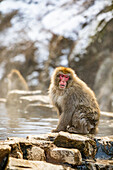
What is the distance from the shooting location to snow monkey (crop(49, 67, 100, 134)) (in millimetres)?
4648

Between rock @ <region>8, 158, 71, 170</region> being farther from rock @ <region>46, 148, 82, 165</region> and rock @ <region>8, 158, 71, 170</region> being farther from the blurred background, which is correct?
the blurred background

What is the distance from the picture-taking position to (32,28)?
17578mm

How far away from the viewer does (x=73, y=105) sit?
15.4 feet

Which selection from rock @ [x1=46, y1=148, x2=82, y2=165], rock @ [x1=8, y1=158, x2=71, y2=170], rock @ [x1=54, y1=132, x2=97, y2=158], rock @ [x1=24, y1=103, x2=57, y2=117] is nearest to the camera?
rock @ [x1=8, y1=158, x2=71, y2=170]

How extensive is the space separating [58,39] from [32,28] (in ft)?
11.5

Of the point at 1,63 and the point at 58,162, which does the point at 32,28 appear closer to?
the point at 1,63

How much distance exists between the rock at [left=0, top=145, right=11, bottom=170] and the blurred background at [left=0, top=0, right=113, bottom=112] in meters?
7.29

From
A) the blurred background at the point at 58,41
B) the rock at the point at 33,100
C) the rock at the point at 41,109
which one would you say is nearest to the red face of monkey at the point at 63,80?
the rock at the point at 41,109

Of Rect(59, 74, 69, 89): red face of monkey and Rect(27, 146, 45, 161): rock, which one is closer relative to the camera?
Rect(27, 146, 45, 161): rock

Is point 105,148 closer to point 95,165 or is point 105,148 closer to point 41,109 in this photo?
point 95,165

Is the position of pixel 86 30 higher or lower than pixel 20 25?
→ lower

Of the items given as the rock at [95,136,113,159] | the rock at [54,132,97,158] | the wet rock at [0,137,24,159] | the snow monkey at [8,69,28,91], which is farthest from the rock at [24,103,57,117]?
the wet rock at [0,137,24,159]

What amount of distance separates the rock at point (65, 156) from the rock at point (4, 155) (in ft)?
2.04

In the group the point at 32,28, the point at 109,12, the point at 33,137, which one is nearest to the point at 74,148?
the point at 33,137
